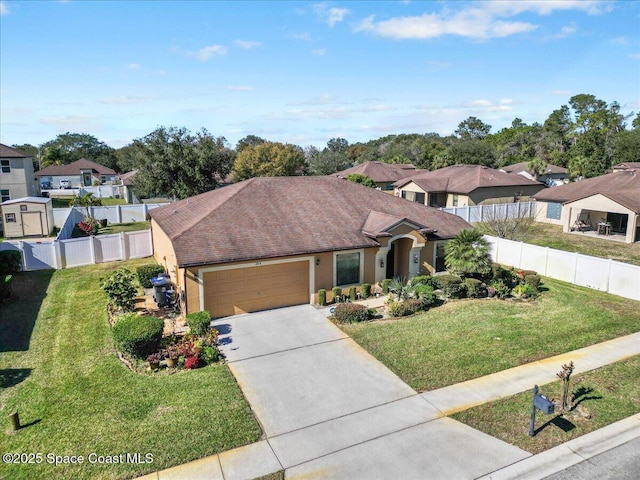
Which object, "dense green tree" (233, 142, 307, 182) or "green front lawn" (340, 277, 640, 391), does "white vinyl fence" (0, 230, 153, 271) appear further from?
"dense green tree" (233, 142, 307, 182)

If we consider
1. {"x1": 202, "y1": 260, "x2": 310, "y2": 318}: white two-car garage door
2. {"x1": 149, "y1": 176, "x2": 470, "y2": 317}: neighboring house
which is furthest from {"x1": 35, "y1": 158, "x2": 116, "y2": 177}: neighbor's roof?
{"x1": 202, "y1": 260, "x2": 310, "y2": 318}: white two-car garage door

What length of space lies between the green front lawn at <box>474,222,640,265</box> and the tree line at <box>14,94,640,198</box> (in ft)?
76.8

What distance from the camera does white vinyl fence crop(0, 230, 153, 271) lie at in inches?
871

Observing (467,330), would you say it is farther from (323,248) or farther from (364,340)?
(323,248)

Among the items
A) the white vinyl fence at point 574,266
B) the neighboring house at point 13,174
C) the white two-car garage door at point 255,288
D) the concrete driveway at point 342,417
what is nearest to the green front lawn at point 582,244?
the white vinyl fence at point 574,266

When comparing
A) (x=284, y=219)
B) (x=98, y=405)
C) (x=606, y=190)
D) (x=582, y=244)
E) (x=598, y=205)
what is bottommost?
(x=98, y=405)

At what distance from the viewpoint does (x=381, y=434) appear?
10008 mm

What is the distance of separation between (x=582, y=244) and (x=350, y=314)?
21.5 metres

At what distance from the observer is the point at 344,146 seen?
424ft

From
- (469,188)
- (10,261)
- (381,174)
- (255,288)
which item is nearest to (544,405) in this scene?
(255,288)

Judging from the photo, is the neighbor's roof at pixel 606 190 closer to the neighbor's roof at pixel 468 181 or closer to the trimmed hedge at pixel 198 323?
the neighbor's roof at pixel 468 181

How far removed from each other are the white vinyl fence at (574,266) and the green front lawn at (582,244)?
4.76 m

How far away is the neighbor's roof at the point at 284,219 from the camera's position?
56.0ft

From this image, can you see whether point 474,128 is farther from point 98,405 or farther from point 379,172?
point 98,405
